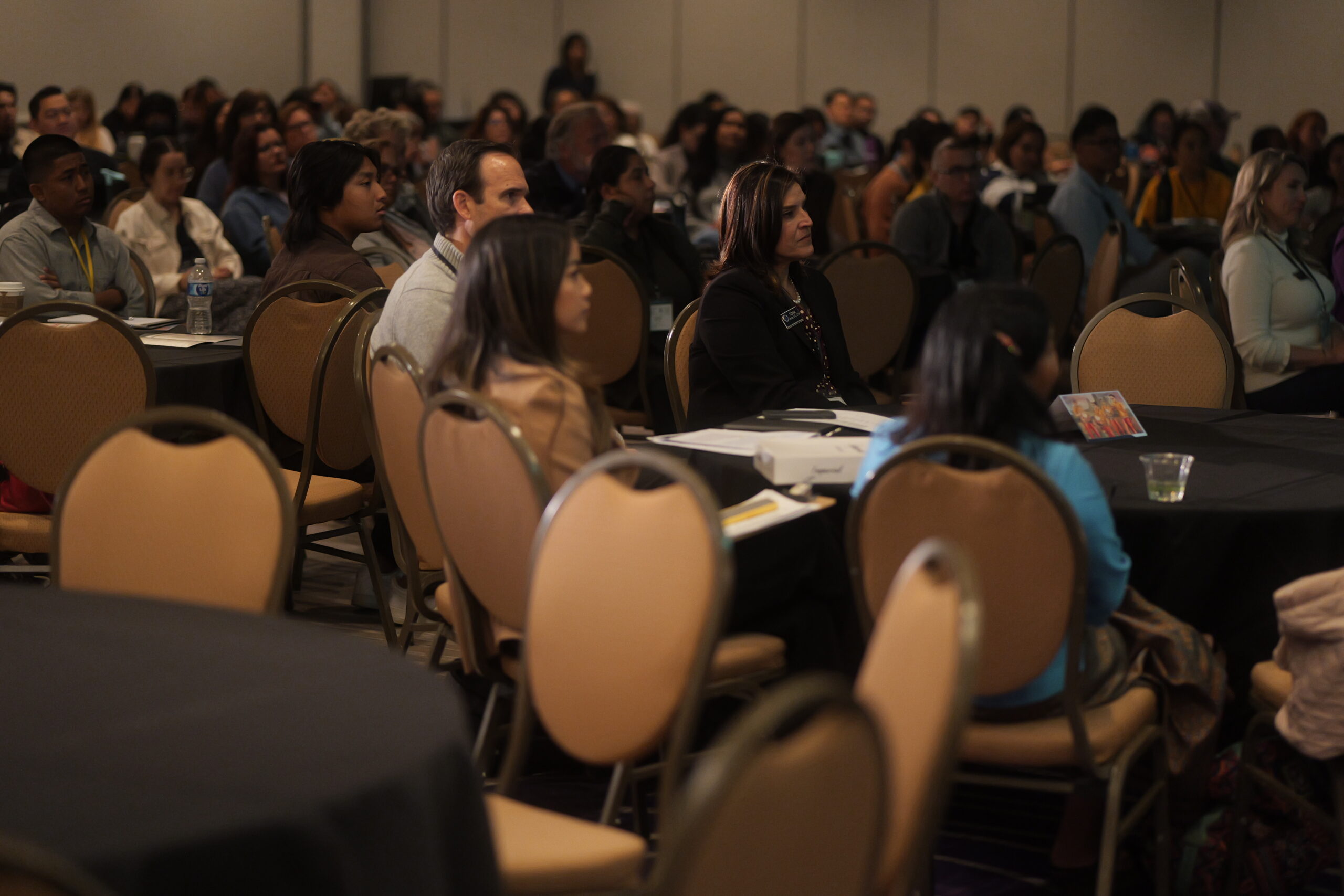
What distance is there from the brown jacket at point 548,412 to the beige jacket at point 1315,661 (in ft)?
3.65

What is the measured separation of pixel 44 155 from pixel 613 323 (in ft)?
6.11

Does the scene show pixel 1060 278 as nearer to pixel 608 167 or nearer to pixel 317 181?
pixel 608 167

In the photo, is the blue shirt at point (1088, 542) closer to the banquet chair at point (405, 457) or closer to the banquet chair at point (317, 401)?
the banquet chair at point (405, 457)

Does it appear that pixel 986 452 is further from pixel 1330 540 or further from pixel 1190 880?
pixel 1190 880

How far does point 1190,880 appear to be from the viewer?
8.38 ft

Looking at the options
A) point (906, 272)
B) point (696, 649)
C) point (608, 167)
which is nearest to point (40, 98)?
point (608, 167)

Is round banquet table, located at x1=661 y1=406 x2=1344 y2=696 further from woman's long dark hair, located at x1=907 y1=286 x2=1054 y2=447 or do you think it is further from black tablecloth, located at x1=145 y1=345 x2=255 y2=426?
black tablecloth, located at x1=145 y1=345 x2=255 y2=426

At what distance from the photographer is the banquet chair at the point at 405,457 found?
9.19 ft

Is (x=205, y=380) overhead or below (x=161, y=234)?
below

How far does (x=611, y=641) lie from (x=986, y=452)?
583 millimetres

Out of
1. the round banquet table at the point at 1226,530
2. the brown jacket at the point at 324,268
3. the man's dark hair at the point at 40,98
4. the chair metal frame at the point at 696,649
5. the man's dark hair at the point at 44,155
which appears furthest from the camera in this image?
the man's dark hair at the point at 40,98

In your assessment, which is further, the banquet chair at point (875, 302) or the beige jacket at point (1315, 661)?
the banquet chair at point (875, 302)

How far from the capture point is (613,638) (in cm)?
187

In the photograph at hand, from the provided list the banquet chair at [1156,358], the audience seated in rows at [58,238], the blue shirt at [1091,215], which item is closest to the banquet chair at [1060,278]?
the blue shirt at [1091,215]
